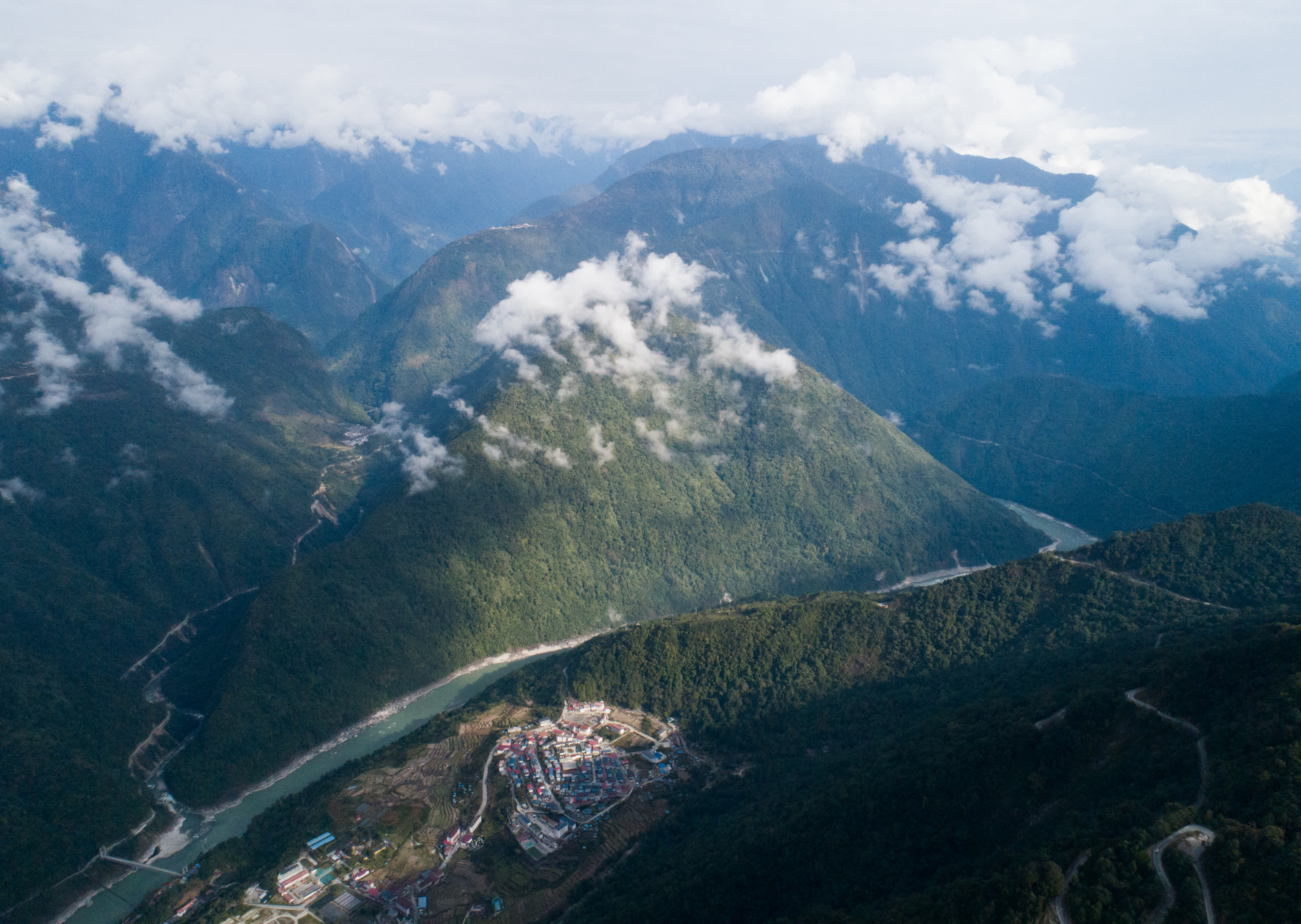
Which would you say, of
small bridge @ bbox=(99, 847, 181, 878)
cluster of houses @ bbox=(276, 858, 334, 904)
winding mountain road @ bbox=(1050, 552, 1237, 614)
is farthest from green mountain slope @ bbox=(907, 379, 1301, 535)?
small bridge @ bbox=(99, 847, 181, 878)

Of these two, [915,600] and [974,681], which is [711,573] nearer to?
[915,600]

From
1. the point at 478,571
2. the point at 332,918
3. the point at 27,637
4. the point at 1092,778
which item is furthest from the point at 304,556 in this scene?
the point at 1092,778

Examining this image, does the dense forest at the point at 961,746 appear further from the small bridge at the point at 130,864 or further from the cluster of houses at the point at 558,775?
the small bridge at the point at 130,864

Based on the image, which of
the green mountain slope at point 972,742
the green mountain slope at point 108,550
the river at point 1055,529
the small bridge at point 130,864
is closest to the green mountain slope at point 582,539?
the river at point 1055,529

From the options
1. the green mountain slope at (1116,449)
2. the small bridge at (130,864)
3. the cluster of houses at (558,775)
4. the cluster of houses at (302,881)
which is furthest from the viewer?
the green mountain slope at (1116,449)

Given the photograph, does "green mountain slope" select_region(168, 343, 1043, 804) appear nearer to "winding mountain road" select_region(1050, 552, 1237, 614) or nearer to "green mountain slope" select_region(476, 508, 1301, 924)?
"green mountain slope" select_region(476, 508, 1301, 924)

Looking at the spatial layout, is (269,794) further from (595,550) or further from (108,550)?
(595,550)

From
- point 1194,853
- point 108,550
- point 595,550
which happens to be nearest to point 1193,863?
point 1194,853
